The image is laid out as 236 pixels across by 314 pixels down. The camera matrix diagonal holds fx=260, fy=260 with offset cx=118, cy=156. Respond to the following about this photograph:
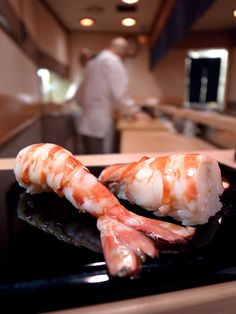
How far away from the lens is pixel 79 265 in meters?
0.23

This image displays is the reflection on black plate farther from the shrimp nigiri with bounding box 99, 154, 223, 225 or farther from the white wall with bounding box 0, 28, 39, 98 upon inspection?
the white wall with bounding box 0, 28, 39, 98

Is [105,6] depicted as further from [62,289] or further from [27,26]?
[27,26]

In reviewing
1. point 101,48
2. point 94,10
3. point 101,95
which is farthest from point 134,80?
point 94,10

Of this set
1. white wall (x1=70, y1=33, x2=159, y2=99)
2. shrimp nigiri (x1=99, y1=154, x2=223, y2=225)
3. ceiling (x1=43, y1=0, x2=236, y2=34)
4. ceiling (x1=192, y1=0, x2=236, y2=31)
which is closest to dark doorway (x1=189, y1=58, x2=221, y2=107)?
white wall (x1=70, y1=33, x2=159, y2=99)

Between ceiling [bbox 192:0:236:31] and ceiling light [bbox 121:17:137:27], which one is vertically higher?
ceiling [bbox 192:0:236:31]

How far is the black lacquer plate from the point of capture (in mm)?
211

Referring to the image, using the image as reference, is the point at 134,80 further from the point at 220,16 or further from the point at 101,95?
the point at 220,16

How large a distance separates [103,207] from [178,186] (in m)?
0.09

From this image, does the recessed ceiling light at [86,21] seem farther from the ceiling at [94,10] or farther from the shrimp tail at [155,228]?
the shrimp tail at [155,228]

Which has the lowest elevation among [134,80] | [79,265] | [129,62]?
[79,265]

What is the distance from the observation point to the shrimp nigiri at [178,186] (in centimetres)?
29

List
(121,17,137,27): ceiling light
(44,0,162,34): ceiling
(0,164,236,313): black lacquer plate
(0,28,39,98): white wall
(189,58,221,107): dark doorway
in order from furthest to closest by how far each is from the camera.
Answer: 1. (189,58,221,107): dark doorway
2. (0,28,39,98): white wall
3. (121,17,137,27): ceiling light
4. (44,0,162,34): ceiling
5. (0,164,236,313): black lacquer plate

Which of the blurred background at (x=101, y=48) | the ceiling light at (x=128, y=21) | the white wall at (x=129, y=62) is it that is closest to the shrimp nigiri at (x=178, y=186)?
the blurred background at (x=101, y=48)

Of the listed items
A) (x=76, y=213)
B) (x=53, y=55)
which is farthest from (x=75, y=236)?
(x=53, y=55)
